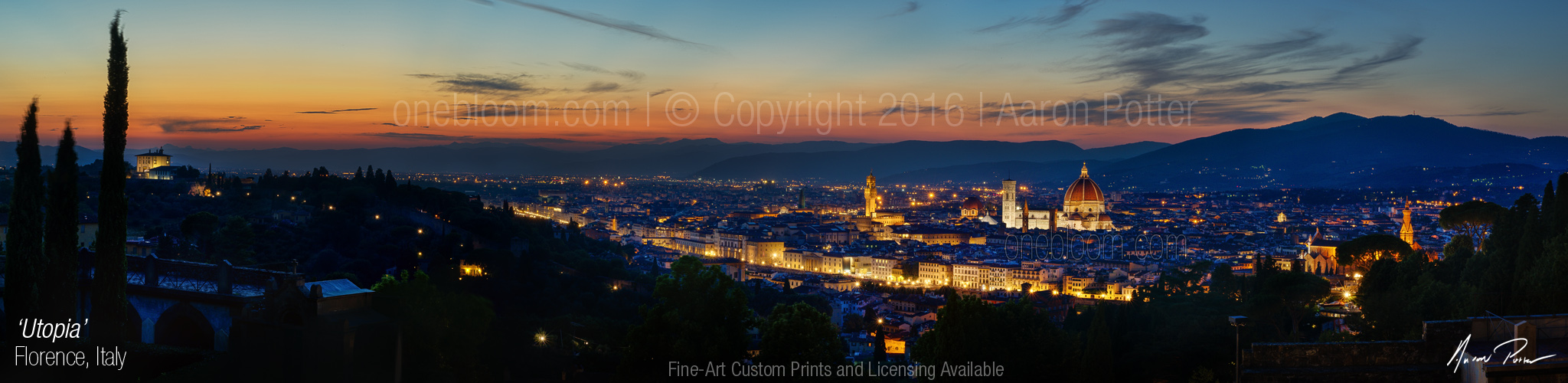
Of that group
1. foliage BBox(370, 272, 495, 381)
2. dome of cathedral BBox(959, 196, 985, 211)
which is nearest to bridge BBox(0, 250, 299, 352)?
foliage BBox(370, 272, 495, 381)

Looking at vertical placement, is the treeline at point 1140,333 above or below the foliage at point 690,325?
below

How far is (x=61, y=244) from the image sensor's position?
796 centimetres

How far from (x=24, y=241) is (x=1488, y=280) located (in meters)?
14.3

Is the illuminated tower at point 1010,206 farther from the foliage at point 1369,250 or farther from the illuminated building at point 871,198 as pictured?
the foliage at point 1369,250

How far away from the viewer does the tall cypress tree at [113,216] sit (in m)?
8.01

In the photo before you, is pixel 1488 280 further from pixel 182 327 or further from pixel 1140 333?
pixel 182 327

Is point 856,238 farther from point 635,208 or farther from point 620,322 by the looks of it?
point 620,322

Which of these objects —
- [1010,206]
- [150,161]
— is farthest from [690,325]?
[1010,206]

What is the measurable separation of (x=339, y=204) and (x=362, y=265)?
6.45 metres

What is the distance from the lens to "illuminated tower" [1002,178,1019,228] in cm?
7072

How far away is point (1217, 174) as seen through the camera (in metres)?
133

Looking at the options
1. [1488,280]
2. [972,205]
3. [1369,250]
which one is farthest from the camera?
[972,205]
